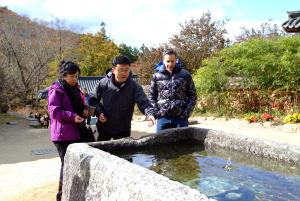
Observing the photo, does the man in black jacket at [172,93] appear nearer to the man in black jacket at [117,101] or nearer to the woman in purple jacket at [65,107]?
the man in black jacket at [117,101]

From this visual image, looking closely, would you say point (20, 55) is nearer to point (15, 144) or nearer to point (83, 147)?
point (15, 144)

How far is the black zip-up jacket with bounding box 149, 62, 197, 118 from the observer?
196 inches

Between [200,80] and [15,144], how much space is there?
720cm

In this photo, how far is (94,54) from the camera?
97.7 ft

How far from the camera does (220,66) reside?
15.1m

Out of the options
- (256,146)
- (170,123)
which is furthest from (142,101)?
(256,146)

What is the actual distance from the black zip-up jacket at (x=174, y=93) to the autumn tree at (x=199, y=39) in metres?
17.4

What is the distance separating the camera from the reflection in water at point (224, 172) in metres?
3.40

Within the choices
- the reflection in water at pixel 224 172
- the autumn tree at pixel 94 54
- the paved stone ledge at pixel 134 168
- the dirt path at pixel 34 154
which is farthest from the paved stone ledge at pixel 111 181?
the autumn tree at pixel 94 54

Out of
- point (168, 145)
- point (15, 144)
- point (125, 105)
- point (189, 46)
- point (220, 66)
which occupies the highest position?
point (189, 46)

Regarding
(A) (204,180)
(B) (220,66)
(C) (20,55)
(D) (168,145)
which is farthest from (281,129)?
(C) (20,55)

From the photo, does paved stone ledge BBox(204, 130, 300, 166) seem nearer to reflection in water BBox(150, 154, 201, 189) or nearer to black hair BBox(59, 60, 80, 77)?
reflection in water BBox(150, 154, 201, 189)

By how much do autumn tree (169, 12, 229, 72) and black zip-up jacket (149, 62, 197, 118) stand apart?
57.1ft

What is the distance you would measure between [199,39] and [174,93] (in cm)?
1846
